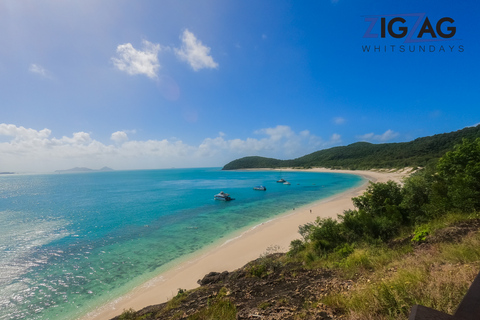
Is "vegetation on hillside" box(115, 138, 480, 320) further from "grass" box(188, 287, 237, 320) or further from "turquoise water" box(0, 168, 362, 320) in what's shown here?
"turquoise water" box(0, 168, 362, 320)

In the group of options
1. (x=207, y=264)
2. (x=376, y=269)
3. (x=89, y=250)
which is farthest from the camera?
(x=89, y=250)

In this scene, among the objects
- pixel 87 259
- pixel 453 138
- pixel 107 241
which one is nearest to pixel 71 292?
pixel 87 259

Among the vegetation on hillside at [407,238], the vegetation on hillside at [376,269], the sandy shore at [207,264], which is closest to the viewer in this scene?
the vegetation on hillside at [407,238]

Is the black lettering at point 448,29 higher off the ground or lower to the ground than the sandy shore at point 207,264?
higher

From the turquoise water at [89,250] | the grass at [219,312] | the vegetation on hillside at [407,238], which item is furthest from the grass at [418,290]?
the turquoise water at [89,250]

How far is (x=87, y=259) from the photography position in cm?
1916

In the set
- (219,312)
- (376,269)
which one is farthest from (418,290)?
(219,312)

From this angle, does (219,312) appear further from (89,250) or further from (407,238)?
(89,250)

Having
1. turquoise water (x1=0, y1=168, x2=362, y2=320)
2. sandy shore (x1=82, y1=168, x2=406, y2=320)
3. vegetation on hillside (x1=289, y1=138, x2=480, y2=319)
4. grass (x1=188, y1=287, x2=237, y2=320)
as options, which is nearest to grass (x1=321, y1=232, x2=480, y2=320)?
vegetation on hillside (x1=289, y1=138, x2=480, y2=319)

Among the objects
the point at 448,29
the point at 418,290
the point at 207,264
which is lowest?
the point at 207,264

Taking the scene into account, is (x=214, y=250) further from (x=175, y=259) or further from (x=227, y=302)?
(x=227, y=302)

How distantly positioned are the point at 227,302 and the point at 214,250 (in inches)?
549

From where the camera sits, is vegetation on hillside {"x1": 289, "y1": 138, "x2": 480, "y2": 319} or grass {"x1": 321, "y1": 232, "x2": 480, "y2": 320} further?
vegetation on hillside {"x1": 289, "y1": 138, "x2": 480, "y2": 319}

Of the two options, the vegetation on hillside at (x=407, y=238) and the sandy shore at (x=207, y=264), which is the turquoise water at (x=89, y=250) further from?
the vegetation on hillside at (x=407, y=238)
